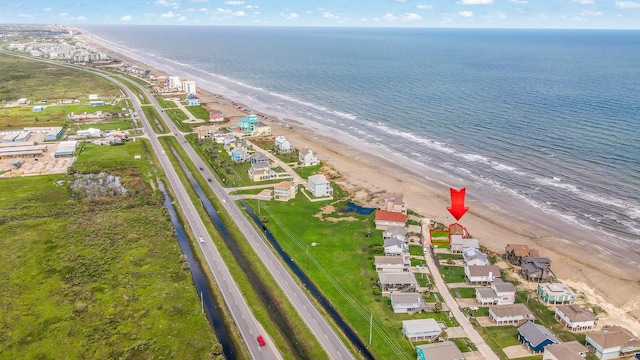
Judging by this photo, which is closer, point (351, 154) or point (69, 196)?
point (69, 196)

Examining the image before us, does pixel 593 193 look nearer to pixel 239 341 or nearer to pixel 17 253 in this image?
pixel 239 341

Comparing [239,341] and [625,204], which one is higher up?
[625,204]

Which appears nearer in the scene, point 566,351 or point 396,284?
point 566,351

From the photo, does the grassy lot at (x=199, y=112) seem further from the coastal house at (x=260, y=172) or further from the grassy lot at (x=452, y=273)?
the grassy lot at (x=452, y=273)

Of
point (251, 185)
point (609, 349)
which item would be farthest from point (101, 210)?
point (609, 349)

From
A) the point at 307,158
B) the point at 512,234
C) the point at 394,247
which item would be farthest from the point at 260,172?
the point at 512,234

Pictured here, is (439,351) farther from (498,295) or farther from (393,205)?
(393,205)

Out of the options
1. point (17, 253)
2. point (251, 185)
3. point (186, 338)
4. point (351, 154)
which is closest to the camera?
point (186, 338)
